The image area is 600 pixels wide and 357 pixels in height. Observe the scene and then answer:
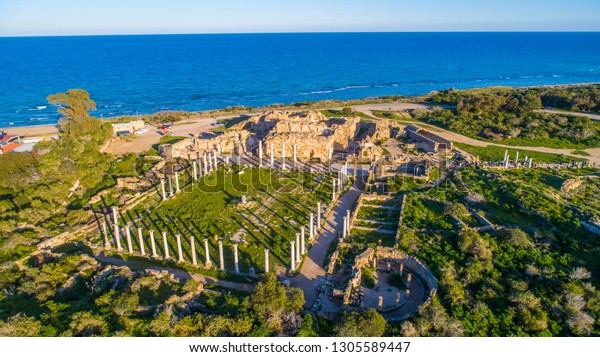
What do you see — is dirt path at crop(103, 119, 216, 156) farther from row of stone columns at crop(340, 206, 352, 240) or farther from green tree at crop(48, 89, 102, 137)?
row of stone columns at crop(340, 206, 352, 240)

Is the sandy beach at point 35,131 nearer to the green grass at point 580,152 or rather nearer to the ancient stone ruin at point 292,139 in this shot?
the ancient stone ruin at point 292,139

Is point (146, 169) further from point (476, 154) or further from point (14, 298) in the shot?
point (476, 154)

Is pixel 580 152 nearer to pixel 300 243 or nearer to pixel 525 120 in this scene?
pixel 525 120

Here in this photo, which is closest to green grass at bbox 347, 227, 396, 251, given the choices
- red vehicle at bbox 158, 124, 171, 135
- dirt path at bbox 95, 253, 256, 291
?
dirt path at bbox 95, 253, 256, 291

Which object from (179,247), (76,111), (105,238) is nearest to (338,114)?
(76,111)

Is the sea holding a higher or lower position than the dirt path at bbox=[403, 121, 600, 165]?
higher

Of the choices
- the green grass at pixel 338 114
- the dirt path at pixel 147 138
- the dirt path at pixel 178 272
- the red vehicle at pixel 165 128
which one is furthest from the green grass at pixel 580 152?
the red vehicle at pixel 165 128
